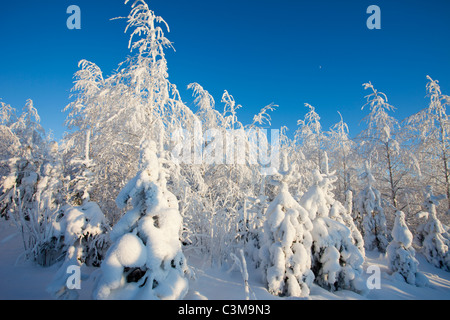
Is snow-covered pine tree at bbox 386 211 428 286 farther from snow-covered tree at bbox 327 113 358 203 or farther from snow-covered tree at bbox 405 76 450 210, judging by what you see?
snow-covered tree at bbox 327 113 358 203

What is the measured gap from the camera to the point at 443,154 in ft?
32.6

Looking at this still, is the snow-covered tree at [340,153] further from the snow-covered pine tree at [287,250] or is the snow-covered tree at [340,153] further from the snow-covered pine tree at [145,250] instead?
the snow-covered pine tree at [145,250]

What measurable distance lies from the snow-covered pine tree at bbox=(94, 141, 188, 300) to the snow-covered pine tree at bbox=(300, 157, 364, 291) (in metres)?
3.37

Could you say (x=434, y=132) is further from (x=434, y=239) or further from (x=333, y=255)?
(x=333, y=255)

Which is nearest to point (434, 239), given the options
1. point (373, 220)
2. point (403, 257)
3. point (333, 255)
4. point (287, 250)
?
point (373, 220)

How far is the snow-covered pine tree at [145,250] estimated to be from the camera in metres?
2.57

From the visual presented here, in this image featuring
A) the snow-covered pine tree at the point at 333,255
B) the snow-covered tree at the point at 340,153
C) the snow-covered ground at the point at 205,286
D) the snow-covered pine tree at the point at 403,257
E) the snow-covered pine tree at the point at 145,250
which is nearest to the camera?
the snow-covered pine tree at the point at 145,250

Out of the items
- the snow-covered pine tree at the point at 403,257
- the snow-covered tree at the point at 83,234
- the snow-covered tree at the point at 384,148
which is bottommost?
the snow-covered pine tree at the point at 403,257

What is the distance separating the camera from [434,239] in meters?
8.84

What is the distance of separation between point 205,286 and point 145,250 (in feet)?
5.63

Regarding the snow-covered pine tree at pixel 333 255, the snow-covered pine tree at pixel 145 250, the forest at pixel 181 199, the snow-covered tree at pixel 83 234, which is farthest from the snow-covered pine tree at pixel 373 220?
the snow-covered tree at pixel 83 234

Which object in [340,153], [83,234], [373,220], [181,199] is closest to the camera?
[83,234]

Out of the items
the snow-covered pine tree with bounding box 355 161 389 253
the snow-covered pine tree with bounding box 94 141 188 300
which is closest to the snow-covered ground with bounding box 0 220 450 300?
the snow-covered pine tree with bounding box 94 141 188 300

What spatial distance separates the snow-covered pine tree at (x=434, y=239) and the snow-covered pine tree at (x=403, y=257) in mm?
2847
